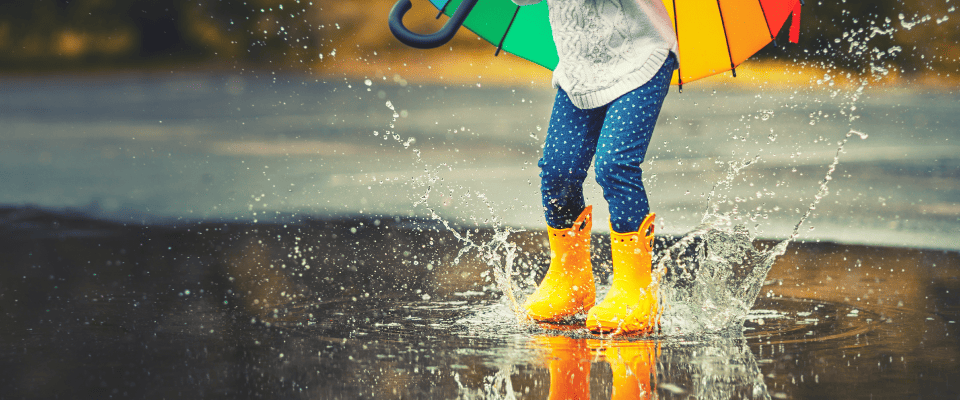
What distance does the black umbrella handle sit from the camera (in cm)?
278

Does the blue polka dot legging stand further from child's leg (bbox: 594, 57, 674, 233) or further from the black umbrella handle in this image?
the black umbrella handle

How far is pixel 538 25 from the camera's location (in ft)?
12.5

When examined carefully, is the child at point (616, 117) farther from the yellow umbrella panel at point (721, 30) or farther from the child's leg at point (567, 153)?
the yellow umbrella panel at point (721, 30)

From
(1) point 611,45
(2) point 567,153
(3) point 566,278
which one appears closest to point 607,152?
(2) point 567,153

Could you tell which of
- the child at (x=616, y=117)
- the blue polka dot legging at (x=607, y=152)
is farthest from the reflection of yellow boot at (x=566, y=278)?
the child at (x=616, y=117)

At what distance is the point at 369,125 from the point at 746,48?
7507 millimetres

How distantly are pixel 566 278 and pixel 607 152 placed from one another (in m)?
0.56

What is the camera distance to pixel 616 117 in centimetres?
317

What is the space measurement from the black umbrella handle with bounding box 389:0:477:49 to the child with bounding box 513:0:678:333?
16.9 inches

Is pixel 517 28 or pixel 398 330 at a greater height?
pixel 517 28

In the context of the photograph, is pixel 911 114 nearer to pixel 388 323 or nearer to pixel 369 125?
pixel 369 125

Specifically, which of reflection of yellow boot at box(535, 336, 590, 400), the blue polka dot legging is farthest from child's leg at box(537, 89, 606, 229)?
reflection of yellow boot at box(535, 336, 590, 400)

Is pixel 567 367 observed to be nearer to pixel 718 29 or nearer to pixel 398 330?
pixel 398 330

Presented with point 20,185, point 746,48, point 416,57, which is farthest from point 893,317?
point 416,57
